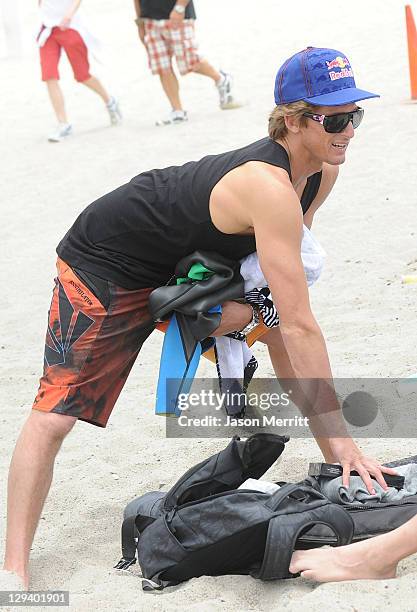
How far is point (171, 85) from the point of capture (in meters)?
9.89

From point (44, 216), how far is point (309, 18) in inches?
264

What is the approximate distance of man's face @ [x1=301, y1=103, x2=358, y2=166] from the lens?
11.2ft

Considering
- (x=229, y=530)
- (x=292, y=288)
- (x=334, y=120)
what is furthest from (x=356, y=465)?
(x=334, y=120)

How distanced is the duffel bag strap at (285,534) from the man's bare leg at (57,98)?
7.76 meters

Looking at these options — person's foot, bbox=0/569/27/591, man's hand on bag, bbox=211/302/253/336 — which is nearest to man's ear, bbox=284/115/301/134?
man's hand on bag, bbox=211/302/253/336

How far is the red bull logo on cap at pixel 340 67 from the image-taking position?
3.39m

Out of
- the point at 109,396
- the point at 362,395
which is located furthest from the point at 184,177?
the point at 362,395

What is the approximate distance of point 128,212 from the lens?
3.64 m

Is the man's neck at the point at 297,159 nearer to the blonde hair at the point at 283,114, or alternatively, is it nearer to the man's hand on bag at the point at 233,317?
the blonde hair at the point at 283,114

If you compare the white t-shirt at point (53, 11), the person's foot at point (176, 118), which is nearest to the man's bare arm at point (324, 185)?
the person's foot at point (176, 118)

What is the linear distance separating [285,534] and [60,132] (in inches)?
308

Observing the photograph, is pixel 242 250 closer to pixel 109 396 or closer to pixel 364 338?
pixel 109 396

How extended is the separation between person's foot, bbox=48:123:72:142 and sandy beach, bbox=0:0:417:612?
0.14 metres

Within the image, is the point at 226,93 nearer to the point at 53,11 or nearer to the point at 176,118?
the point at 176,118
